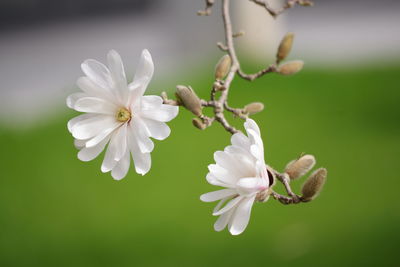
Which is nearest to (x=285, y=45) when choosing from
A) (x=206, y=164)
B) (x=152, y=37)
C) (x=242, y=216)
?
(x=242, y=216)

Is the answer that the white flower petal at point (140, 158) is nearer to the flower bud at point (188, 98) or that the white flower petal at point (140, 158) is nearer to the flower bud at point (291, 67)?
the flower bud at point (188, 98)

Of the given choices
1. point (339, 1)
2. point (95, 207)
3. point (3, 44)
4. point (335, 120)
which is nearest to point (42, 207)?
point (95, 207)

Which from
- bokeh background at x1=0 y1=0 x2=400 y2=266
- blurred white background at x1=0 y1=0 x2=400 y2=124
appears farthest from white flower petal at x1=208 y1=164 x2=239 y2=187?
blurred white background at x1=0 y1=0 x2=400 y2=124

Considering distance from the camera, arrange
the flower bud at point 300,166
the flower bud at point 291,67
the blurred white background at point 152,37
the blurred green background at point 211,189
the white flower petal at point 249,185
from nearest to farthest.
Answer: the white flower petal at point 249,185 < the flower bud at point 300,166 < the flower bud at point 291,67 < the blurred green background at point 211,189 < the blurred white background at point 152,37

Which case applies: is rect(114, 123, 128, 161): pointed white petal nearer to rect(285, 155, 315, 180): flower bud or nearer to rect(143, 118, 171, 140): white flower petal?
rect(143, 118, 171, 140): white flower petal

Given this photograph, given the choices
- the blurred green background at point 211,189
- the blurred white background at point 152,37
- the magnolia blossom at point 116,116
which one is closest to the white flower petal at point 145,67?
the magnolia blossom at point 116,116

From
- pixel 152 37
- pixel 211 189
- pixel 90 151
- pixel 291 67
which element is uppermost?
pixel 152 37

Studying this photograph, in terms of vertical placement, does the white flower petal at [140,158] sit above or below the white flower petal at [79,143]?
below

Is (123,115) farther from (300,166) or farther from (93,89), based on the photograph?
(300,166)
